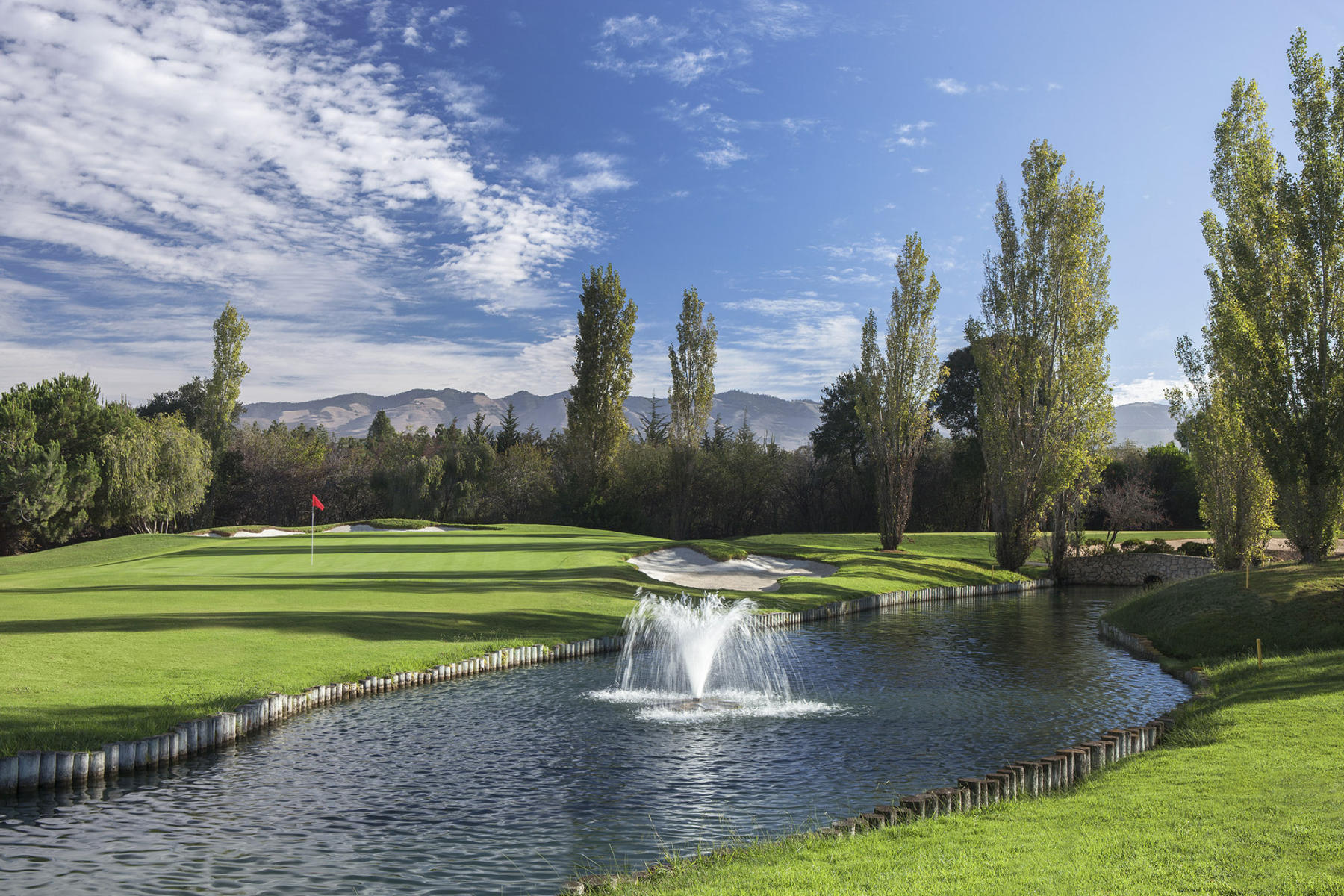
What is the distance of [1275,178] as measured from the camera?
2533 cm

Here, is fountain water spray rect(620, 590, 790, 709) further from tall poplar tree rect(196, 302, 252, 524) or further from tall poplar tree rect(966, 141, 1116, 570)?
tall poplar tree rect(196, 302, 252, 524)

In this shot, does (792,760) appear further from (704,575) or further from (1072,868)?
A: (704,575)

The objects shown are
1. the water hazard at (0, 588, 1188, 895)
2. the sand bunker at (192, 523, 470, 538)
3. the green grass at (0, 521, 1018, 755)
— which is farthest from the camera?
the sand bunker at (192, 523, 470, 538)

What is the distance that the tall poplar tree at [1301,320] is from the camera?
23438 millimetres

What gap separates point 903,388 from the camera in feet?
144

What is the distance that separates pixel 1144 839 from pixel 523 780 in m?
7.19

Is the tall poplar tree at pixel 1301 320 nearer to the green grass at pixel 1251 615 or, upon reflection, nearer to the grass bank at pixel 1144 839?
the green grass at pixel 1251 615

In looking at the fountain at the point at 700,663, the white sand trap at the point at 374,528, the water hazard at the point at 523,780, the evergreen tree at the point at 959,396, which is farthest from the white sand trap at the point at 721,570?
the evergreen tree at the point at 959,396

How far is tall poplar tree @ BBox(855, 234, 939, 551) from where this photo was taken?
43.9 meters

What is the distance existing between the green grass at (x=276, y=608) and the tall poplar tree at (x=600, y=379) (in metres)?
14.3

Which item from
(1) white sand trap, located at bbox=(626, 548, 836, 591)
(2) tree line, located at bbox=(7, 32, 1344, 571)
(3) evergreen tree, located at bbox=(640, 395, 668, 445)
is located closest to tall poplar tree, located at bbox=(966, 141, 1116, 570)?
(2) tree line, located at bbox=(7, 32, 1344, 571)

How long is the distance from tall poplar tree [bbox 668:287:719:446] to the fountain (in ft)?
111

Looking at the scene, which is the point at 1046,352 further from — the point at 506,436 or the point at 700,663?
the point at 506,436

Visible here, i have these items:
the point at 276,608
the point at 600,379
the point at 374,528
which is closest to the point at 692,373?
the point at 600,379
